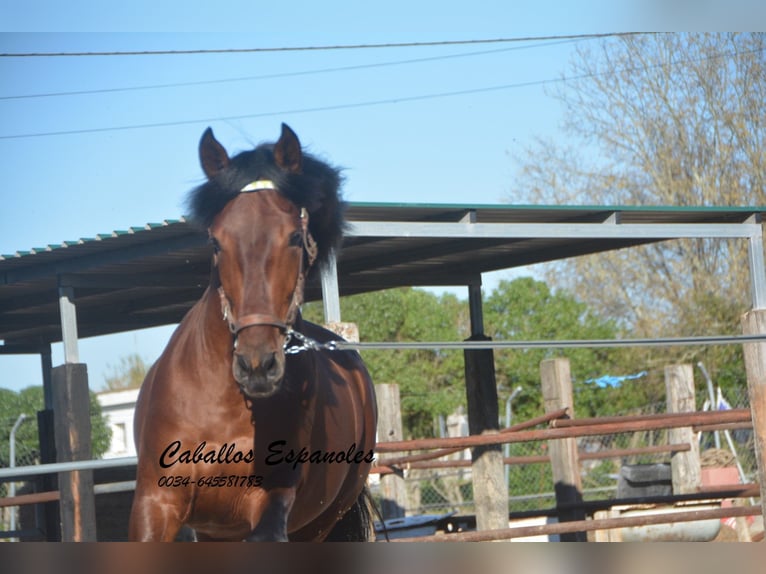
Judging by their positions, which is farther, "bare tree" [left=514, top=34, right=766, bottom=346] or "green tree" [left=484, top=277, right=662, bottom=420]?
"green tree" [left=484, top=277, right=662, bottom=420]

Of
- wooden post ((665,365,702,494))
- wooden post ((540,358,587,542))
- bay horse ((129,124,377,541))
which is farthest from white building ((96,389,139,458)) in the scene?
bay horse ((129,124,377,541))

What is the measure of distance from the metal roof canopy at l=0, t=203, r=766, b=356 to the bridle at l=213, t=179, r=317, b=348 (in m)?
0.26

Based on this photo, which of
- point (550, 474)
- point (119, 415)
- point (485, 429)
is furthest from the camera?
point (119, 415)

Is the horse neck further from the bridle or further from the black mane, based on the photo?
the black mane

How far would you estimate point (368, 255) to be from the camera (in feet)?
14.8

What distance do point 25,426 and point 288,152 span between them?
24.6 ft

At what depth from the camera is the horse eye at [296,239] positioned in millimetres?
2611

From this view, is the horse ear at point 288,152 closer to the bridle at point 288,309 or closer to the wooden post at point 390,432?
the bridle at point 288,309

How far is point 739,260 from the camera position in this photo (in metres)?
4.62

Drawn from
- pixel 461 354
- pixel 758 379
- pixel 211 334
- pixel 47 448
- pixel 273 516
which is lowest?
pixel 273 516

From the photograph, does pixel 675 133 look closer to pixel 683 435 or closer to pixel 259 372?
pixel 259 372

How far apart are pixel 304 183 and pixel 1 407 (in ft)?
23.5

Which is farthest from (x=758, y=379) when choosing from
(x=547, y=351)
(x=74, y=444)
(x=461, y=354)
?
(x=547, y=351)

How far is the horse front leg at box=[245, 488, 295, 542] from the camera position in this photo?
8.55 ft
